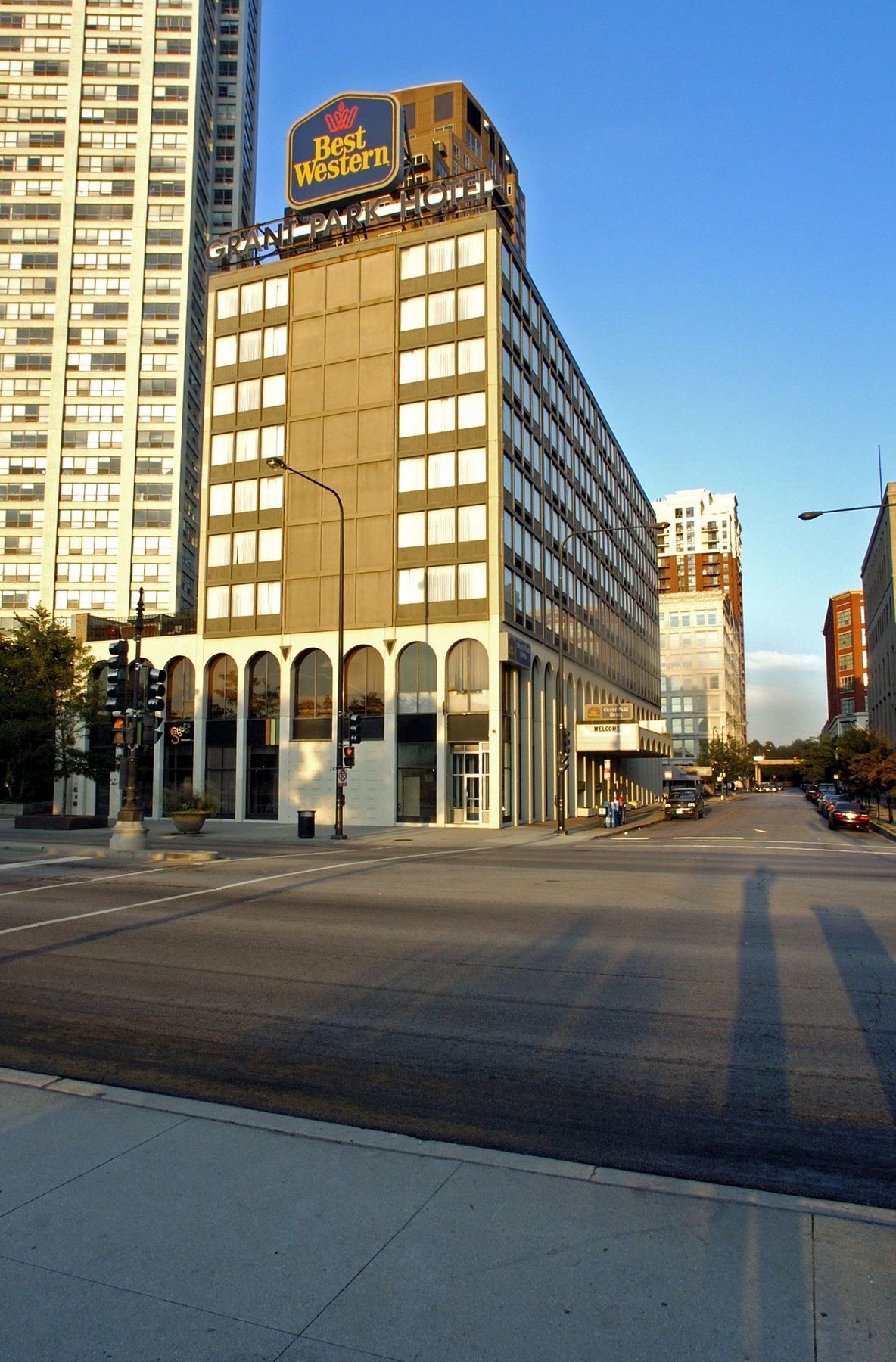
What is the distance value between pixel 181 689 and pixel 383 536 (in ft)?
47.2

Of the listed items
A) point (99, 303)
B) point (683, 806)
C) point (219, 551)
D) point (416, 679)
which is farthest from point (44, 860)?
point (99, 303)

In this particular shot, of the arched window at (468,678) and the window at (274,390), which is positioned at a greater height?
the window at (274,390)

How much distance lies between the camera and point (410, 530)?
44.5m

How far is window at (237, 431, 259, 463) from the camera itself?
48.8 m

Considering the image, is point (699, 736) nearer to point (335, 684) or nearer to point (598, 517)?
point (598, 517)

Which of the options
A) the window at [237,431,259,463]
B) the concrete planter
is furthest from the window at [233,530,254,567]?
the concrete planter

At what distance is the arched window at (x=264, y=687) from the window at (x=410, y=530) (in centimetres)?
923

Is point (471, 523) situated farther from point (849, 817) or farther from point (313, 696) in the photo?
point (849, 817)

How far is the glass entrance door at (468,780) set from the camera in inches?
1670

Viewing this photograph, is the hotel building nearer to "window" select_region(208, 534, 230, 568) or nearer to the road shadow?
"window" select_region(208, 534, 230, 568)

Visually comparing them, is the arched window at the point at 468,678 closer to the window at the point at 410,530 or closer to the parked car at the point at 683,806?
the window at the point at 410,530

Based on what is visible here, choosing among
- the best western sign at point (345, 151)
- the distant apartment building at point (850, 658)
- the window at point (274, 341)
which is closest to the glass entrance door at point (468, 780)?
the window at point (274, 341)

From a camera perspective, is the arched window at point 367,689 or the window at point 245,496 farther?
the window at point 245,496

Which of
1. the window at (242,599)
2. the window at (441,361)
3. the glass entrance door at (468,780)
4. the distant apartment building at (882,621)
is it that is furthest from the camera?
the distant apartment building at (882,621)
